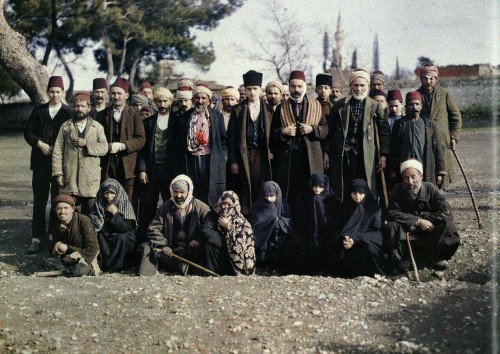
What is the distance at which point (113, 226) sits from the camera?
6.29 meters

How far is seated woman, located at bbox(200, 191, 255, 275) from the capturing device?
233 inches

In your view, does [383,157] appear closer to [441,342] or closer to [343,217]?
[343,217]

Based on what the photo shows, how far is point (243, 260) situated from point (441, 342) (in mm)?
2304

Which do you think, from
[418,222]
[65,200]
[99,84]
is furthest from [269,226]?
[99,84]

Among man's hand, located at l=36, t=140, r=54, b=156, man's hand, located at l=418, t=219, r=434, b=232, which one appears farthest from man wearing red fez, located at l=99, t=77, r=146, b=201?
man's hand, located at l=418, t=219, r=434, b=232

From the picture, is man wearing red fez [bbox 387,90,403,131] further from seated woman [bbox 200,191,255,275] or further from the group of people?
seated woman [bbox 200,191,255,275]

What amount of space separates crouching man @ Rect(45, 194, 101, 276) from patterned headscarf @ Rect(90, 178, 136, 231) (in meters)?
0.17

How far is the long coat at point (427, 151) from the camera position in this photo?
6.50m

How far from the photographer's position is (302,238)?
242 inches

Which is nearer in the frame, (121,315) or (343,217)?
(121,315)

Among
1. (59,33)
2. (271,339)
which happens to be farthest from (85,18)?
(271,339)

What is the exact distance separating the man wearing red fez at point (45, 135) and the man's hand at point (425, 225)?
13.3 ft

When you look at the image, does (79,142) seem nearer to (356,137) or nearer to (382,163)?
(356,137)

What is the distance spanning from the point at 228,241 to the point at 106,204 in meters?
1.40
